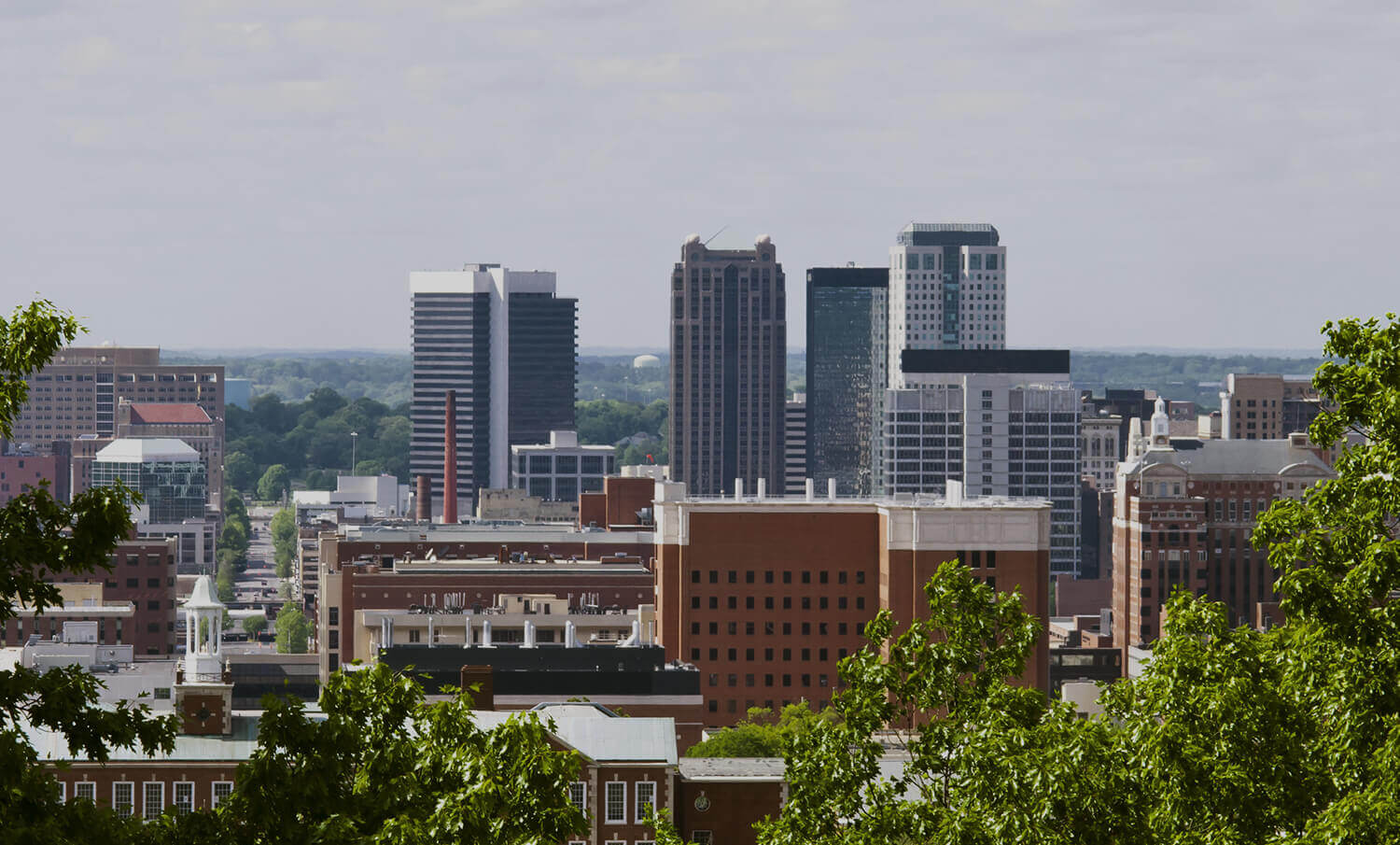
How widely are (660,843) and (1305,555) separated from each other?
1179cm

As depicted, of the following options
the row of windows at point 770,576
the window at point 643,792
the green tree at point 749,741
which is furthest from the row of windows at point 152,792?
the row of windows at point 770,576

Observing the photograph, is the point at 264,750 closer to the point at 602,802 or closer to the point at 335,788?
the point at 335,788

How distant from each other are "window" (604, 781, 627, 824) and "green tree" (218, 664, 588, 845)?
179 feet

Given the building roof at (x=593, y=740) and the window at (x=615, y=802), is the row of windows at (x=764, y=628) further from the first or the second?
the window at (x=615, y=802)

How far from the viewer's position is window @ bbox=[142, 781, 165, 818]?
90.1m

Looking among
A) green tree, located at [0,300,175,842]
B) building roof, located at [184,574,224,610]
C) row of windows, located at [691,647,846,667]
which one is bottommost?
row of windows, located at [691,647,846,667]

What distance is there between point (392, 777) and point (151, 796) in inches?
2249

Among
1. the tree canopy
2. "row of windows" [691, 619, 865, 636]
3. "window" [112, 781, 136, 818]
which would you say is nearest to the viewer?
the tree canopy

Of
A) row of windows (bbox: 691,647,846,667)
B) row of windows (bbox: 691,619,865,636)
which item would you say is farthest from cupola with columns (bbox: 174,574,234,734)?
row of windows (bbox: 691,619,865,636)

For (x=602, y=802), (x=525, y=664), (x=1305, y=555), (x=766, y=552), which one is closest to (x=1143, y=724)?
(x=1305, y=555)

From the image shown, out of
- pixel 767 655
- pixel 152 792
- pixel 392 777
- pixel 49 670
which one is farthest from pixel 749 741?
pixel 49 670

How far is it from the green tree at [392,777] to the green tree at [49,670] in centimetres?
229

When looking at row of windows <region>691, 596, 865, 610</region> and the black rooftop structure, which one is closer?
the black rooftop structure

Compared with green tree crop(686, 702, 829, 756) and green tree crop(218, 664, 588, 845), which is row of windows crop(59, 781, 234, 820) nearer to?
green tree crop(686, 702, 829, 756)
